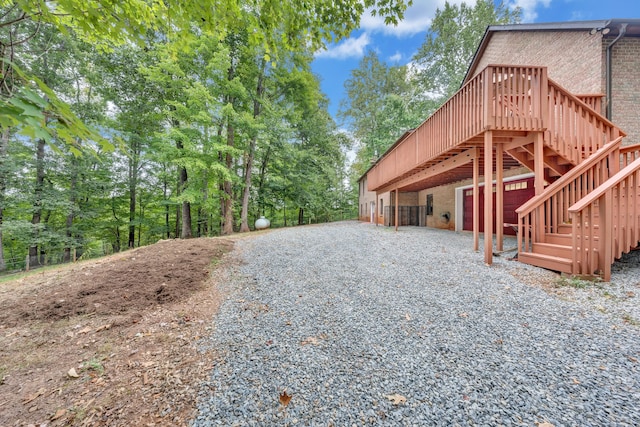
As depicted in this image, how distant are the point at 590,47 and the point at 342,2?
7318 mm

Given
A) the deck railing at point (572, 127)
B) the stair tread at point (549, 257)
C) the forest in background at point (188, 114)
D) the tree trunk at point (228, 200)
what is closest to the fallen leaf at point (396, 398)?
the stair tread at point (549, 257)

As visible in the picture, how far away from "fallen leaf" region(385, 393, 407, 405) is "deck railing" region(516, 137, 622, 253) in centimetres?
441

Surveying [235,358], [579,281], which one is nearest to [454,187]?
[579,281]

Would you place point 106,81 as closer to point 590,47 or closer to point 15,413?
point 15,413

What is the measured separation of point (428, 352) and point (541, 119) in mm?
5033

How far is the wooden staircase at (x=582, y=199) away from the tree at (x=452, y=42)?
1290 cm

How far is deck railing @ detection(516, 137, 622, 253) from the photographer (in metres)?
4.25

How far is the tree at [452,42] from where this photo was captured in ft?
51.5

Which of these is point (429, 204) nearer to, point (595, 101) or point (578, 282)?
point (595, 101)

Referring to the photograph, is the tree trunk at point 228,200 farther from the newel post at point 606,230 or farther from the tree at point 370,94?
the newel post at point 606,230

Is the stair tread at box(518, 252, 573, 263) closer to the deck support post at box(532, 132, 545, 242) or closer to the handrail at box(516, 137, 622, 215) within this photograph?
the deck support post at box(532, 132, 545, 242)

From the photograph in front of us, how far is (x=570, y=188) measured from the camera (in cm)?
469

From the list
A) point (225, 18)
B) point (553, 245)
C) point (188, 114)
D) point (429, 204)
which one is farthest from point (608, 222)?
point (188, 114)

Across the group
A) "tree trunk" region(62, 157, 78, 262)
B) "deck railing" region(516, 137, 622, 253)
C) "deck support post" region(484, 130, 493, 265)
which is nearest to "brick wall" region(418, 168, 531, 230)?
"deck railing" region(516, 137, 622, 253)
